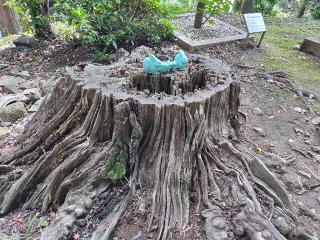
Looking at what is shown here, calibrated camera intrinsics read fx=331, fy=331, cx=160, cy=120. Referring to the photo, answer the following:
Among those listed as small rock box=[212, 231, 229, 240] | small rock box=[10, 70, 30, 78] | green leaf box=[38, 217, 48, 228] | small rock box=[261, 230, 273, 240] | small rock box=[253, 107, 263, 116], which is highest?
small rock box=[261, 230, 273, 240]

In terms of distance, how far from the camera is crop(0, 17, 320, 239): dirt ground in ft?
9.27

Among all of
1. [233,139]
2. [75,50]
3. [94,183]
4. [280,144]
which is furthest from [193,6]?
[94,183]

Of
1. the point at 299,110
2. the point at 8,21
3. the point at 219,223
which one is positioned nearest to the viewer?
the point at 219,223

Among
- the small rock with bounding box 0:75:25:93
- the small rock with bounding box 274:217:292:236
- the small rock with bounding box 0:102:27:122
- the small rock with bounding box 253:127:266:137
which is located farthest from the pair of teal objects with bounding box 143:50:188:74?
the small rock with bounding box 0:75:25:93

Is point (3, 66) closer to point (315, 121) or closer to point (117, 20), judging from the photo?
point (117, 20)

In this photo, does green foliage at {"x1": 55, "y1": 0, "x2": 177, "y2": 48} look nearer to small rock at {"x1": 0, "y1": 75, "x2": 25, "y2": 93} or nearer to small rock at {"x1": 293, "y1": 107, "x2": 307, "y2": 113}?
small rock at {"x1": 0, "y1": 75, "x2": 25, "y2": 93}

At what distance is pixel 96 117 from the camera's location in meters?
2.98

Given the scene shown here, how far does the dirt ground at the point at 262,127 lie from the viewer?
2.82 m

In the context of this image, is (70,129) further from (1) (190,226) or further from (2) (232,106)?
(2) (232,106)

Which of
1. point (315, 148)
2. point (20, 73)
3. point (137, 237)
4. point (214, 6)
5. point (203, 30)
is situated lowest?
point (315, 148)

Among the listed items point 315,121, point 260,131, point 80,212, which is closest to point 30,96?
point 80,212

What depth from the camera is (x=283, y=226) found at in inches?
106

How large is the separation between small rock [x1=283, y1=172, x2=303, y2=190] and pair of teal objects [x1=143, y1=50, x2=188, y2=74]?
5.45 ft

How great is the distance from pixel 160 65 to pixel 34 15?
195 inches
